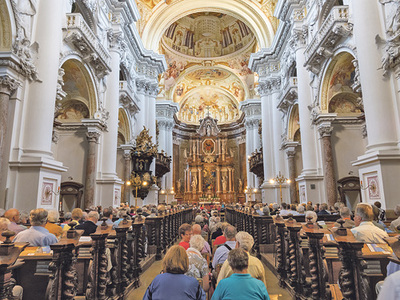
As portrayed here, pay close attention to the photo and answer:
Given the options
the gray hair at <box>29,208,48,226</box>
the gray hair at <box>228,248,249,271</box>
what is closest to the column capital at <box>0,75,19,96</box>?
the gray hair at <box>29,208,48,226</box>

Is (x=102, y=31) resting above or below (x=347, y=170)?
above

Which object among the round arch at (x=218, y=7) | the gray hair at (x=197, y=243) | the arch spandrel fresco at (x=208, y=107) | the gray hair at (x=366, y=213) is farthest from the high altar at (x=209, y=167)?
the gray hair at (x=197, y=243)

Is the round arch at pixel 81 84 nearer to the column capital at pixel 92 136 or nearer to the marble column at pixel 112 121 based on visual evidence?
the column capital at pixel 92 136

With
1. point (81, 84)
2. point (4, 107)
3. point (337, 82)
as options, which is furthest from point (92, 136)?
point (337, 82)

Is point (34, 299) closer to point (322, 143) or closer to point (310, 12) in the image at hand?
point (322, 143)

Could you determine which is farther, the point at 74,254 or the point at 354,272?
the point at 74,254

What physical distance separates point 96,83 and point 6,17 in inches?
192

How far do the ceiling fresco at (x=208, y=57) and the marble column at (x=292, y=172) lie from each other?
42.0 feet

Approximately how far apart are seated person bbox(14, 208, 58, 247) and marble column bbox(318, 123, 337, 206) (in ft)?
30.7

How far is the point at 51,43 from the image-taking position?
26.0 feet

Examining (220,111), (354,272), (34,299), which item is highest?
(220,111)

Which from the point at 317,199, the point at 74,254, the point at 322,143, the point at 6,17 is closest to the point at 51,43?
the point at 6,17

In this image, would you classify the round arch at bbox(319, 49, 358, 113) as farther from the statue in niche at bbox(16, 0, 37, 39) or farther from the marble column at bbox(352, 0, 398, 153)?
the statue in niche at bbox(16, 0, 37, 39)

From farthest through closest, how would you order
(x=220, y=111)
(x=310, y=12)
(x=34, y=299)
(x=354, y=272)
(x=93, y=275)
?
1. (x=220, y=111)
2. (x=310, y=12)
3. (x=93, y=275)
4. (x=34, y=299)
5. (x=354, y=272)
